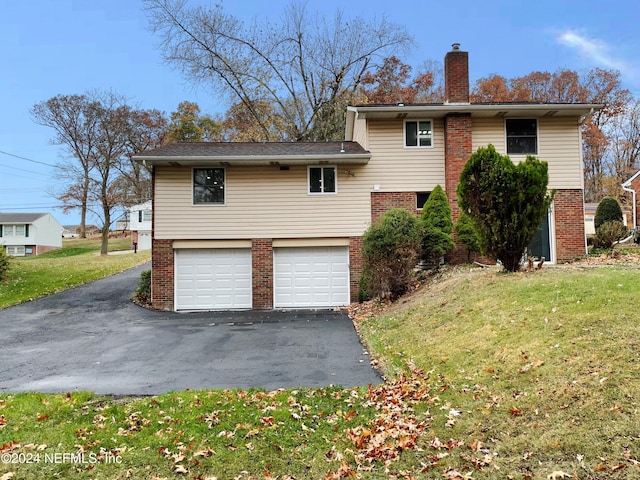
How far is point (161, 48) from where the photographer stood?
23.4 metres

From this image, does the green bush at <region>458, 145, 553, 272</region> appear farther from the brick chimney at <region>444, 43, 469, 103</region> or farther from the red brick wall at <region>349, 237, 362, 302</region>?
the brick chimney at <region>444, 43, 469, 103</region>

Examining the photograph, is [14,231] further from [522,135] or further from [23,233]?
[522,135]

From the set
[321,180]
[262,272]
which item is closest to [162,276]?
[262,272]

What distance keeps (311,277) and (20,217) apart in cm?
4169

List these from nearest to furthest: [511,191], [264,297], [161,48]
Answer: [511,191]
[264,297]
[161,48]

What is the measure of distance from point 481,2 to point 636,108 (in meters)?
26.1

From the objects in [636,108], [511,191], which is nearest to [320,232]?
[511,191]

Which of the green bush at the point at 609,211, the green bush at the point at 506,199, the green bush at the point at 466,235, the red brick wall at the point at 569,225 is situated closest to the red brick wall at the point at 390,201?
the green bush at the point at 466,235

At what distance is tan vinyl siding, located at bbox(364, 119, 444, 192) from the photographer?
1419 cm

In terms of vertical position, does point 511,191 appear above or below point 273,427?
above

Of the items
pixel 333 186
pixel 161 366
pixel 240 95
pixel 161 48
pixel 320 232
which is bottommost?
pixel 161 366

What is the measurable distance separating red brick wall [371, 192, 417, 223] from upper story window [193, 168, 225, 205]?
5.09 meters

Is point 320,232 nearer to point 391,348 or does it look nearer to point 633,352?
point 391,348

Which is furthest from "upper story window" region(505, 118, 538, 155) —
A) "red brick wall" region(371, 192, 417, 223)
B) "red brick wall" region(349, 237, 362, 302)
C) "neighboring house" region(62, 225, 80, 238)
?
"neighboring house" region(62, 225, 80, 238)
